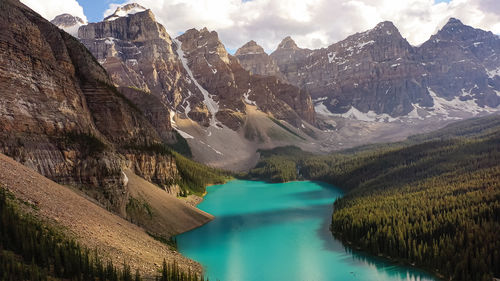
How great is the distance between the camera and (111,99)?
62906 mm

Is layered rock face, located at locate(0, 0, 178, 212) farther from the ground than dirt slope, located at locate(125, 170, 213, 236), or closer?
farther from the ground

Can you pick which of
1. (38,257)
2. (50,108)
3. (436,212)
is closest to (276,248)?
(436,212)

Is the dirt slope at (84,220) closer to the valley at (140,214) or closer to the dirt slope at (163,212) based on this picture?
the valley at (140,214)

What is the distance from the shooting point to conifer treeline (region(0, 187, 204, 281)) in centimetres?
1947

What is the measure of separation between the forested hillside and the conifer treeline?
111 feet

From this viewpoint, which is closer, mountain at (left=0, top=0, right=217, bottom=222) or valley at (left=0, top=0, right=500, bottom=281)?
valley at (left=0, top=0, right=500, bottom=281)

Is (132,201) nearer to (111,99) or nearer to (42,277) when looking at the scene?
(111,99)

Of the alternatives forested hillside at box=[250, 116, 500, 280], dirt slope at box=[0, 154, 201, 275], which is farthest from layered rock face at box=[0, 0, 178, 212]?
forested hillside at box=[250, 116, 500, 280]

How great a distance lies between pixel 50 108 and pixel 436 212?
5285 cm

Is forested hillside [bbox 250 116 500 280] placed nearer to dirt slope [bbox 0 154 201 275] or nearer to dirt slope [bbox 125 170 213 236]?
dirt slope [bbox 125 170 213 236]

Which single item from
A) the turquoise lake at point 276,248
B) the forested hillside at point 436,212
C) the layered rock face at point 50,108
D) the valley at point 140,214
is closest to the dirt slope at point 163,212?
the valley at point 140,214

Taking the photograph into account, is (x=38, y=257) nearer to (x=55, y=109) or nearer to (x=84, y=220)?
(x=84, y=220)

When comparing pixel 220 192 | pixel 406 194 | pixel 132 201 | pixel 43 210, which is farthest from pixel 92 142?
pixel 220 192

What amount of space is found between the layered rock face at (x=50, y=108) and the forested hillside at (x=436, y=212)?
113 feet
